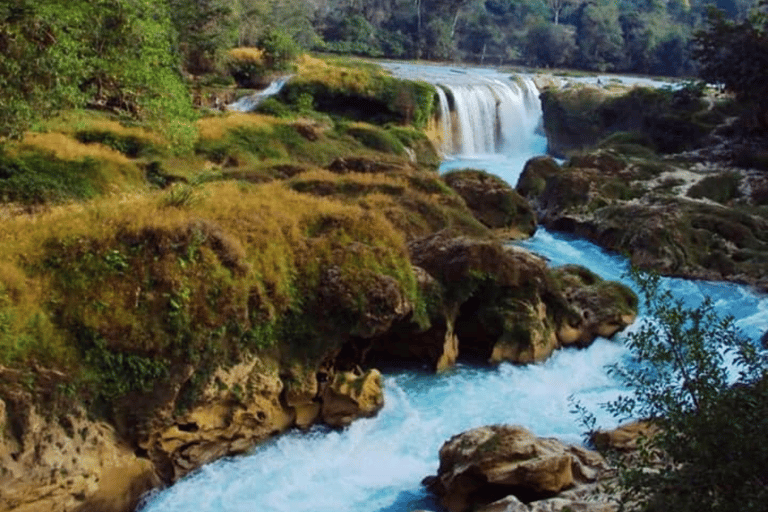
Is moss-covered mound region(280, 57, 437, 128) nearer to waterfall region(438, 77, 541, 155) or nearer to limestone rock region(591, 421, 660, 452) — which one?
waterfall region(438, 77, 541, 155)

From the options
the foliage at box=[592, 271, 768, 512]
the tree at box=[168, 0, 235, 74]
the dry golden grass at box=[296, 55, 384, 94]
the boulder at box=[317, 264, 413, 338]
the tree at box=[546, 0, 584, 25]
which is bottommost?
the boulder at box=[317, 264, 413, 338]

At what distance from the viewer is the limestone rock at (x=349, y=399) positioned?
46.4 ft

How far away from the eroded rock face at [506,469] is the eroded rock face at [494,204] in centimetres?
1583

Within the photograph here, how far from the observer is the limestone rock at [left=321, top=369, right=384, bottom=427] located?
1414cm

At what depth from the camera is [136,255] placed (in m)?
13.0

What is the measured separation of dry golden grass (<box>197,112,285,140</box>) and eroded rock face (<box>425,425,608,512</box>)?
77.8 ft

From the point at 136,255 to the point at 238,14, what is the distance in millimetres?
50800

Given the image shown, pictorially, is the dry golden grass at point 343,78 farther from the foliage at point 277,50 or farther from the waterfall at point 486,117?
the waterfall at point 486,117

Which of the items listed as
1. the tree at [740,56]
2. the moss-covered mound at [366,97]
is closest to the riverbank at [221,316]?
the tree at [740,56]

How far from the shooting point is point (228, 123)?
116 ft

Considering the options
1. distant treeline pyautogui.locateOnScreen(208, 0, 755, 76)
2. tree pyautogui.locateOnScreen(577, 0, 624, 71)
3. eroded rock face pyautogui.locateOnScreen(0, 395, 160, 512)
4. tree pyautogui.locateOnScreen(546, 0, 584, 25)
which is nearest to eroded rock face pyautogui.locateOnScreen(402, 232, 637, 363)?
eroded rock face pyautogui.locateOnScreen(0, 395, 160, 512)

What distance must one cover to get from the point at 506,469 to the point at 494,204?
1738 cm

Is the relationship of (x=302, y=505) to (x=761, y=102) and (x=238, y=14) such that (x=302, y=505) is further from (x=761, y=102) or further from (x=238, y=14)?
(x=238, y=14)

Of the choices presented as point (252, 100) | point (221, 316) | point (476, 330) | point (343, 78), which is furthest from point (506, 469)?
point (343, 78)
